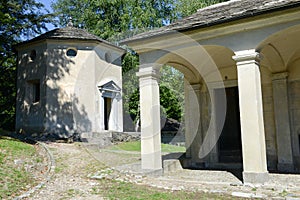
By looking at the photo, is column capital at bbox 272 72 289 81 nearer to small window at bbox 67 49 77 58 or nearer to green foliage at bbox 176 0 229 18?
small window at bbox 67 49 77 58

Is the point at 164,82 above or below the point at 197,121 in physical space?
above

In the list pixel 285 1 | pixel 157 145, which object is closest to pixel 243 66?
pixel 285 1

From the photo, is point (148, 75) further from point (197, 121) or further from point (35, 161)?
point (35, 161)

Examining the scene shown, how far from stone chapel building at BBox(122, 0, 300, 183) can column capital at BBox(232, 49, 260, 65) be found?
2 centimetres

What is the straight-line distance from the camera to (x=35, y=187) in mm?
6723

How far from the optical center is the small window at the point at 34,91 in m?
17.9

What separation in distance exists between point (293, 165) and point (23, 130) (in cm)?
1534

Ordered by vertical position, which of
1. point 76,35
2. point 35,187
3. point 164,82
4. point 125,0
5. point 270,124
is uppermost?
point 125,0

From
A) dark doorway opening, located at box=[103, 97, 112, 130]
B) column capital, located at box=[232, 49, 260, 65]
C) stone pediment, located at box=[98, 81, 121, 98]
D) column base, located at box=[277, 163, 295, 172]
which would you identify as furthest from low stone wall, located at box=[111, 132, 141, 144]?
column capital, located at box=[232, 49, 260, 65]

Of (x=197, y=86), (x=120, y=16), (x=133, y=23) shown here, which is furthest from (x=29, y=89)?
(x=120, y=16)

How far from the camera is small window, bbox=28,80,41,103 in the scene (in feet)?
58.9

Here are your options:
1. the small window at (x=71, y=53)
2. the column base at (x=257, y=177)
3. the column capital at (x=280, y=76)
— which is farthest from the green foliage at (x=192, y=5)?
the column base at (x=257, y=177)

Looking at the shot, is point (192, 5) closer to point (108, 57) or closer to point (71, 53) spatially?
point (108, 57)

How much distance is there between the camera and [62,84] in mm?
17312
